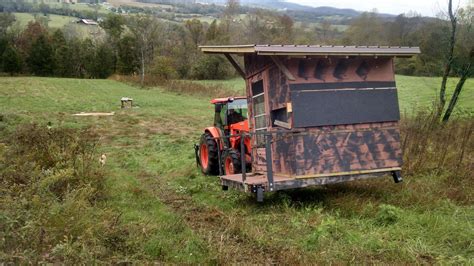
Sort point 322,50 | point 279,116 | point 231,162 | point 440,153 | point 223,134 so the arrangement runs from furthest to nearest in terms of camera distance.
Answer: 1. point 223,134
2. point 231,162
3. point 440,153
4. point 279,116
5. point 322,50

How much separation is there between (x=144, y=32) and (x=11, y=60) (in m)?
15.8

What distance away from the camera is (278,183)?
7.70 m

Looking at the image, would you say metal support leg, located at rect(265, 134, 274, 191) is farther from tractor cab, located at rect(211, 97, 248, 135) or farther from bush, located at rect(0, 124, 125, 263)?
tractor cab, located at rect(211, 97, 248, 135)

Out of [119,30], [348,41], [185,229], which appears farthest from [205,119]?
[119,30]

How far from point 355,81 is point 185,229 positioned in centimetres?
402

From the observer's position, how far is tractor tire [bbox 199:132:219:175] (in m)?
11.6

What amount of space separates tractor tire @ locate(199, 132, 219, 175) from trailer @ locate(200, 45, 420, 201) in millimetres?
2925

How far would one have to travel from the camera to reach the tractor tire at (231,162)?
10.2 metres

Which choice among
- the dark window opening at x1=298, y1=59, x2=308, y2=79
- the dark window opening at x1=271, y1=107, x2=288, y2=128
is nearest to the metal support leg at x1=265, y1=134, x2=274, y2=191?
the dark window opening at x1=271, y1=107, x2=288, y2=128

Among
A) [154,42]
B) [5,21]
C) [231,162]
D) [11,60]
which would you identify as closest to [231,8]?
[154,42]

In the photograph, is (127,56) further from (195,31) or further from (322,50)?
(322,50)

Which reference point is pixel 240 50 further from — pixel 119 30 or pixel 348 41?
pixel 119 30

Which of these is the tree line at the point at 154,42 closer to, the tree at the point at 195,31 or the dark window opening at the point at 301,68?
the tree at the point at 195,31

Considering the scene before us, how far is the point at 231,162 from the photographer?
10391mm
